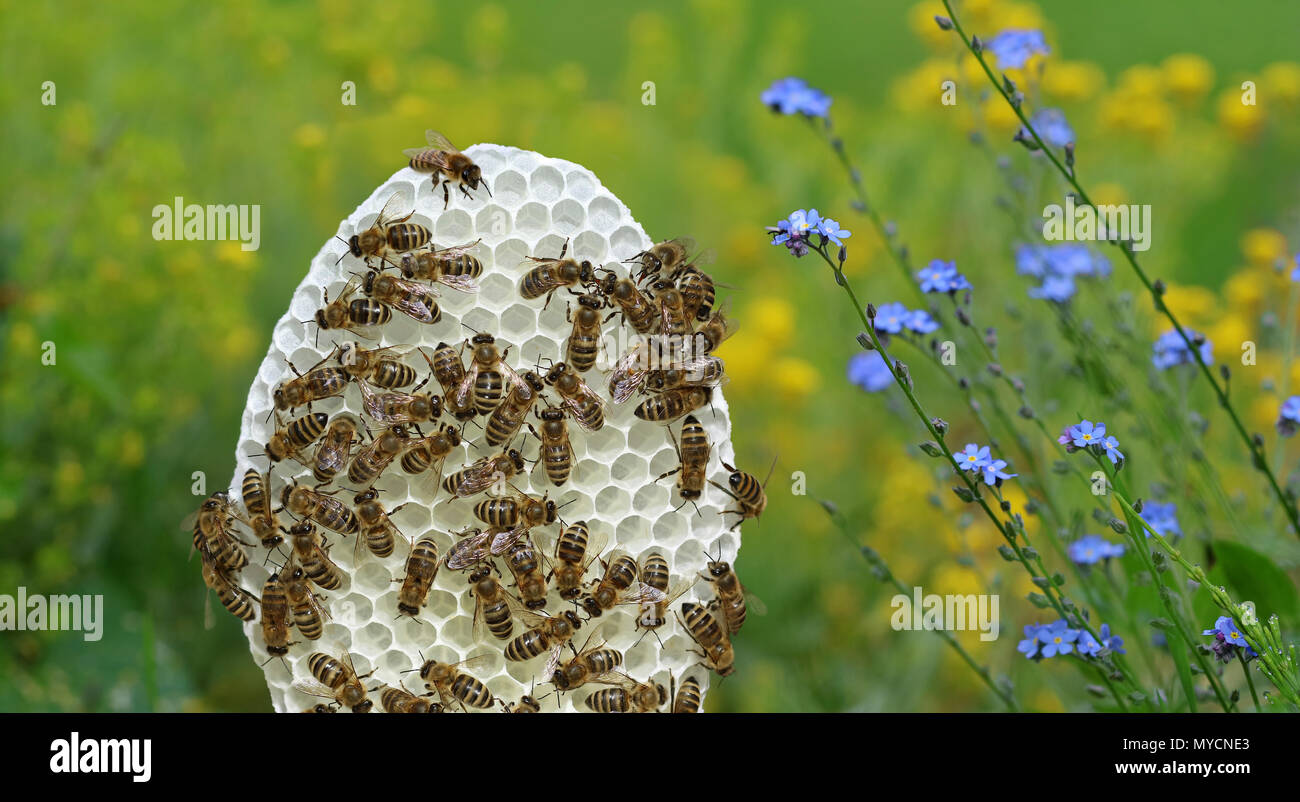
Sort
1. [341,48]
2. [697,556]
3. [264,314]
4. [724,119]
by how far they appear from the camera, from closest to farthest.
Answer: [697,556] < [341,48] < [264,314] < [724,119]

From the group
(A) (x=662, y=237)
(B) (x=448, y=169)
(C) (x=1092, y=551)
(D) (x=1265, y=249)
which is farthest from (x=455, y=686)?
(D) (x=1265, y=249)

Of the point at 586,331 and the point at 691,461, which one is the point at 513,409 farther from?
the point at 691,461

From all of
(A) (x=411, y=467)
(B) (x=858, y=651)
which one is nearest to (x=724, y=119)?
(B) (x=858, y=651)

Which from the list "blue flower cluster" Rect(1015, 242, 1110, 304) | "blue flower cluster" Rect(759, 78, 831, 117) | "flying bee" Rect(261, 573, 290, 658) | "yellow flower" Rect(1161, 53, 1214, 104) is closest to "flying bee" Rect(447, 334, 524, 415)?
"flying bee" Rect(261, 573, 290, 658)

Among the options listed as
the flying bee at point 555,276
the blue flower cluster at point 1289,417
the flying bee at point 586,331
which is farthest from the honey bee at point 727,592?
the blue flower cluster at point 1289,417

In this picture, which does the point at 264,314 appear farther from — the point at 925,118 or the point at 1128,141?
the point at 1128,141

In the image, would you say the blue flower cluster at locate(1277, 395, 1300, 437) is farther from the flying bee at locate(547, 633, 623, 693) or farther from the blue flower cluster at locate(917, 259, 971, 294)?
the flying bee at locate(547, 633, 623, 693)

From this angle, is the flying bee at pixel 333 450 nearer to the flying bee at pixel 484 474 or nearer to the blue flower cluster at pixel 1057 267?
the flying bee at pixel 484 474
